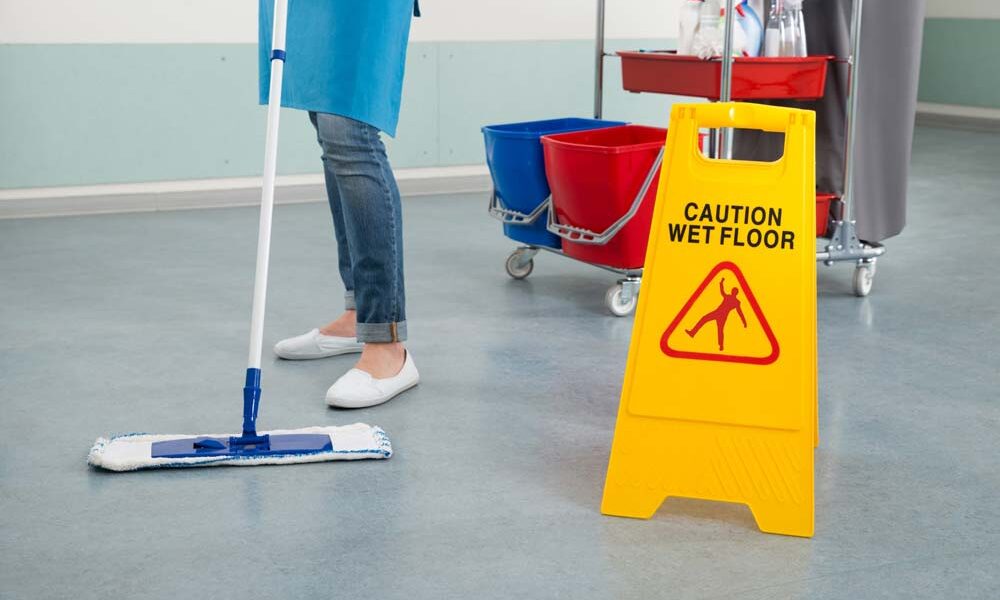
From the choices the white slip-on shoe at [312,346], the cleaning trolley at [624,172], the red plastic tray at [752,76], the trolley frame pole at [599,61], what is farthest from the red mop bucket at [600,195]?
the white slip-on shoe at [312,346]

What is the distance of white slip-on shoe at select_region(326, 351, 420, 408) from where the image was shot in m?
2.08

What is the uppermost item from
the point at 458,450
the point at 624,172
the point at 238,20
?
the point at 238,20

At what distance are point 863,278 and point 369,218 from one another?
150 centimetres

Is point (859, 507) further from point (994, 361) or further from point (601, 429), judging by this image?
point (994, 361)

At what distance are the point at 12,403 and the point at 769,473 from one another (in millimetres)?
1342

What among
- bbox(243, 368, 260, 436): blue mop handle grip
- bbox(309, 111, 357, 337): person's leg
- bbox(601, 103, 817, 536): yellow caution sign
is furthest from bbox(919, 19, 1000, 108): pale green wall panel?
bbox(243, 368, 260, 436): blue mop handle grip

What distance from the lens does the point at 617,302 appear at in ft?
9.21

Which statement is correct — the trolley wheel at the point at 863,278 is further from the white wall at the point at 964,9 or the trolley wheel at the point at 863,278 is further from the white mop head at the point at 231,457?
the white wall at the point at 964,9

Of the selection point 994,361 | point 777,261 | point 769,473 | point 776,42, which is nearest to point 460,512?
point 769,473

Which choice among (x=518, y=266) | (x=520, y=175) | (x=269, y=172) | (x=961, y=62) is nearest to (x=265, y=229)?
(x=269, y=172)

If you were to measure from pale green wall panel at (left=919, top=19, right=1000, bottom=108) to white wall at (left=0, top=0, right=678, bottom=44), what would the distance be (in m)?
3.33

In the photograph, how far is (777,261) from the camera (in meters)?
1.61

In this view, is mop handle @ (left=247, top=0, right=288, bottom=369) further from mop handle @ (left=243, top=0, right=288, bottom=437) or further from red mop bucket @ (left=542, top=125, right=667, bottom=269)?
red mop bucket @ (left=542, top=125, right=667, bottom=269)

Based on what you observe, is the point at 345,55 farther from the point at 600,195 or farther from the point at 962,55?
the point at 962,55
